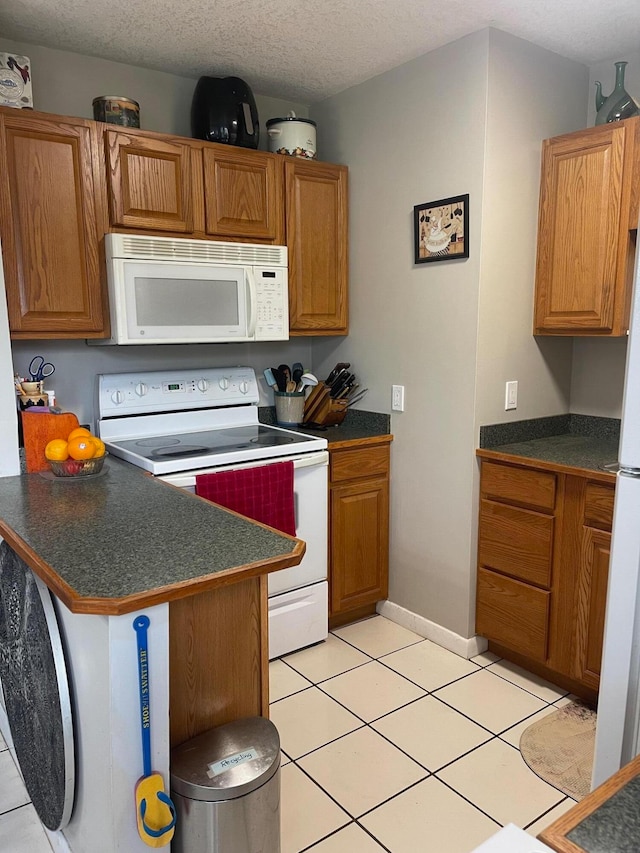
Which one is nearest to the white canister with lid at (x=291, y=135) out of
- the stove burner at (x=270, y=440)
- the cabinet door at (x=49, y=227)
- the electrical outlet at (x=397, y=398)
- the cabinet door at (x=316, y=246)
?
the cabinet door at (x=316, y=246)

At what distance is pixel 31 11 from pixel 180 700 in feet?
7.68

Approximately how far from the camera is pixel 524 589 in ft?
8.14

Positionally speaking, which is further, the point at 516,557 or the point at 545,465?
the point at 516,557

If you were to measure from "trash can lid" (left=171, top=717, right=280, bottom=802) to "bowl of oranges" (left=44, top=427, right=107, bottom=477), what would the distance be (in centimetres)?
106

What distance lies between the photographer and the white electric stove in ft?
8.20

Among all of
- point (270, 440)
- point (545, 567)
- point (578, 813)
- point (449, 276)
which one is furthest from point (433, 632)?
point (578, 813)

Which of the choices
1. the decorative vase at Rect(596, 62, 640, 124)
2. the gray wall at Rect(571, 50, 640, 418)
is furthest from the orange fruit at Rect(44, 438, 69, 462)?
the decorative vase at Rect(596, 62, 640, 124)

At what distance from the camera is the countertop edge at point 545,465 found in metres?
2.16

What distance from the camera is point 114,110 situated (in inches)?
95.3

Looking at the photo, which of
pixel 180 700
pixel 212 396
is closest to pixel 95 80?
pixel 212 396

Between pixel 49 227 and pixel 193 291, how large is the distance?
60 cm

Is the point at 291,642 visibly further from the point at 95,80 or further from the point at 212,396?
the point at 95,80

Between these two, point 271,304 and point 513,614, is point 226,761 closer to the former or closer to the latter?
point 513,614

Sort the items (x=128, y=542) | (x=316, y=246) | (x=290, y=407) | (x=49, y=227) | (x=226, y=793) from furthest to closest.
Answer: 1. (x=290, y=407)
2. (x=316, y=246)
3. (x=49, y=227)
4. (x=128, y=542)
5. (x=226, y=793)
